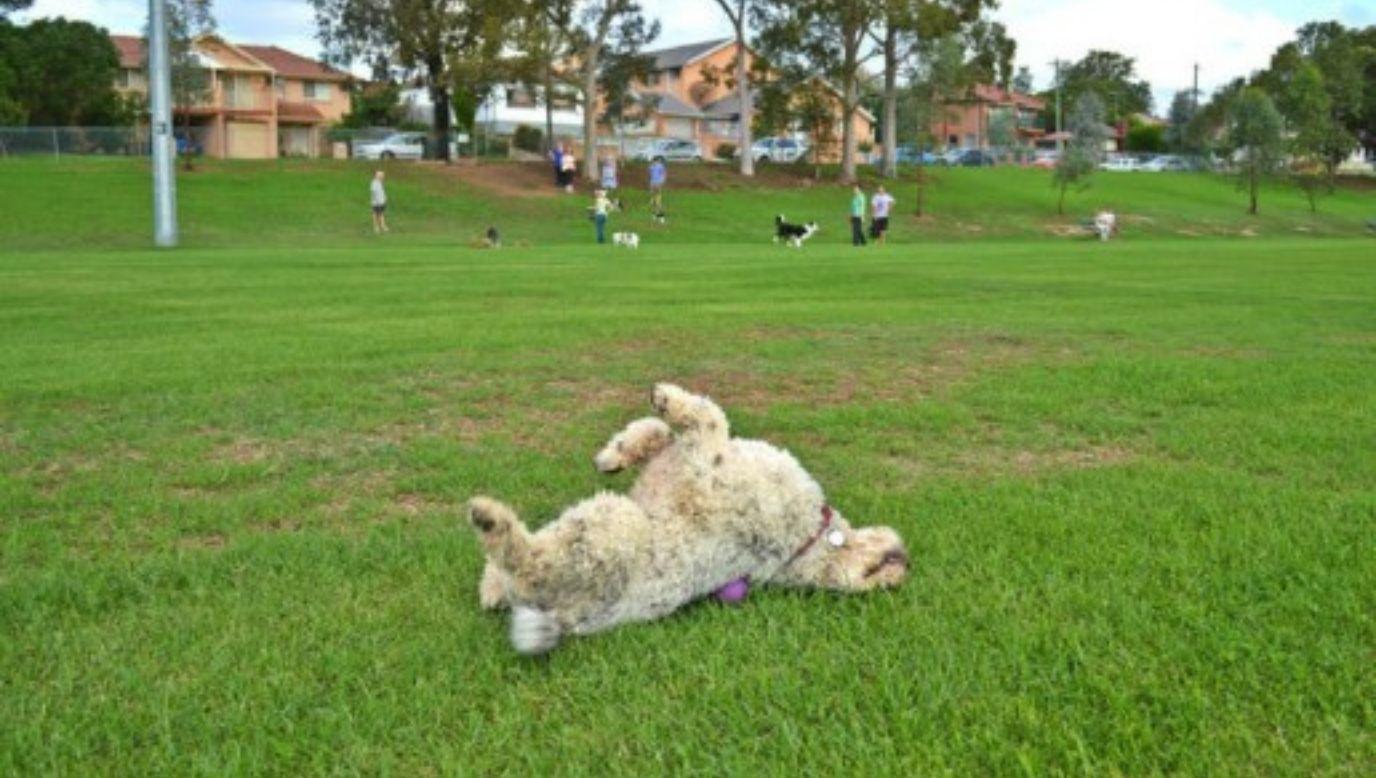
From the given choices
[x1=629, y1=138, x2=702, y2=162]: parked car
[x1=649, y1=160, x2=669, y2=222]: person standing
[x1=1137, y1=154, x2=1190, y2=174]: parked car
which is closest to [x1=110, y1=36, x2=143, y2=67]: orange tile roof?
[x1=629, y1=138, x2=702, y2=162]: parked car

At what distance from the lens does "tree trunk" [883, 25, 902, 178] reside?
51.8m

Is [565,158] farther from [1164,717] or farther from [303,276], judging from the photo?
[1164,717]

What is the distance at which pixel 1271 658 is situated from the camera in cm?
293

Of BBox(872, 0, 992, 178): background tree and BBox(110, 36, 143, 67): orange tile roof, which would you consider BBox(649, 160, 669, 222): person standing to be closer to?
BBox(872, 0, 992, 178): background tree

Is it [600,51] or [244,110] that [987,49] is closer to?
[600,51]

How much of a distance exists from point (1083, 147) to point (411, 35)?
98.1 ft

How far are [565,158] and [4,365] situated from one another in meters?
38.5

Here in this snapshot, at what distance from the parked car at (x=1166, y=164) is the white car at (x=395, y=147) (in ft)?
200

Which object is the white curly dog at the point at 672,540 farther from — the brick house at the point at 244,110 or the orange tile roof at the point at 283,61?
the orange tile roof at the point at 283,61

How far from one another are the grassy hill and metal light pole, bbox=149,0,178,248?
52.3 inches

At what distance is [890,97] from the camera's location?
174 feet

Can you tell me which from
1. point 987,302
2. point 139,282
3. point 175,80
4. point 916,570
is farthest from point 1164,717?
point 175,80

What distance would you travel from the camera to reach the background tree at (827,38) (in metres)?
48.4

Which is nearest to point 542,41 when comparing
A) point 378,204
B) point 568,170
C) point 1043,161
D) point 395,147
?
point 568,170
